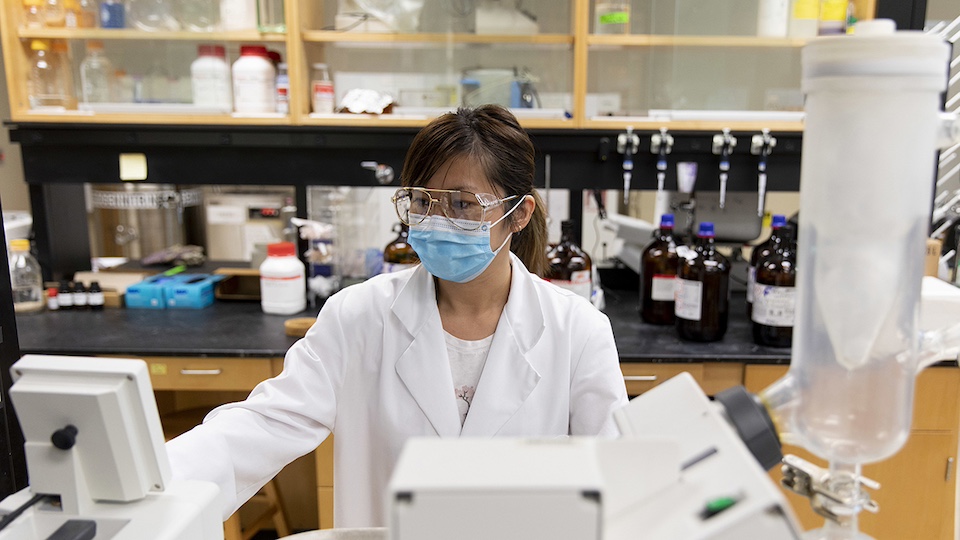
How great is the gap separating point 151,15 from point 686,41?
1871mm

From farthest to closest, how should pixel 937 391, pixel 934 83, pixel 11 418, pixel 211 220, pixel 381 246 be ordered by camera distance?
1. pixel 211 220
2. pixel 381 246
3. pixel 937 391
4. pixel 11 418
5. pixel 934 83

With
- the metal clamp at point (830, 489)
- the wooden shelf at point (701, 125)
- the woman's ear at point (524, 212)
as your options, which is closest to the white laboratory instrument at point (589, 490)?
the metal clamp at point (830, 489)

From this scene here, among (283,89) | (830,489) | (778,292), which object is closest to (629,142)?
(778,292)

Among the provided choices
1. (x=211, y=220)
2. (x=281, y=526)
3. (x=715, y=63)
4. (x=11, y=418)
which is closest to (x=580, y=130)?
(x=715, y=63)

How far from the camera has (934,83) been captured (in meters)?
0.57

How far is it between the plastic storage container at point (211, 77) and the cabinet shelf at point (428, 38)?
12.1 inches

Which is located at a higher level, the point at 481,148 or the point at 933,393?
the point at 481,148

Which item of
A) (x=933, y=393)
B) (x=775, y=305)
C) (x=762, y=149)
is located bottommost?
(x=933, y=393)

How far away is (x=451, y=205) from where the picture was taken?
4.67 ft

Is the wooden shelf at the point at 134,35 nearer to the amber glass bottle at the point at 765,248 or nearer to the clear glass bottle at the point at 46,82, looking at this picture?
the clear glass bottle at the point at 46,82

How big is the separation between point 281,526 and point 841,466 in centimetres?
218

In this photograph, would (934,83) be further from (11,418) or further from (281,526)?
(281,526)

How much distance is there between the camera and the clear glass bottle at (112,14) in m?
2.53

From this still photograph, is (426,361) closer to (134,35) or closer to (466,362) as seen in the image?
(466,362)
